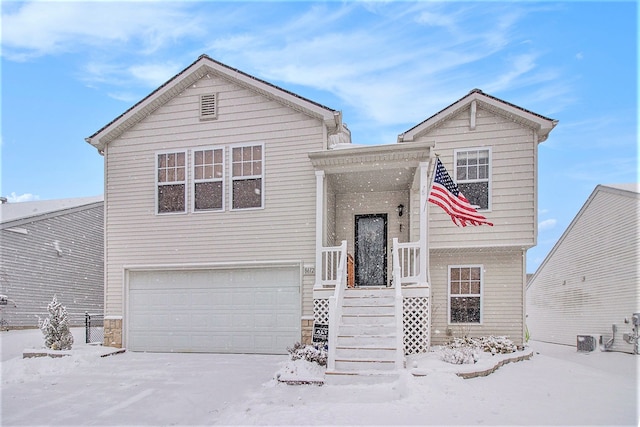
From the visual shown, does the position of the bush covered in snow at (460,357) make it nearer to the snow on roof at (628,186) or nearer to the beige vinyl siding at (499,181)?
the beige vinyl siding at (499,181)

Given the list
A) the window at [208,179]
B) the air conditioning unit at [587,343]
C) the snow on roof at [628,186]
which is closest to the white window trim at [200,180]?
the window at [208,179]

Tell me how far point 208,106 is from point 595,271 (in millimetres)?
14631

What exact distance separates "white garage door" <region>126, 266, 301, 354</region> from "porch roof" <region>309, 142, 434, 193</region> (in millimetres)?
2610

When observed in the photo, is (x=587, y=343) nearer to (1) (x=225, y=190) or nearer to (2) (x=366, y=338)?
(2) (x=366, y=338)

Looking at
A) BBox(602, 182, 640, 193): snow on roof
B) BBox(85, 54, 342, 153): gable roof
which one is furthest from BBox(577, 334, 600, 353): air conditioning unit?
BBox(85, 54, 342, 153): gable roof

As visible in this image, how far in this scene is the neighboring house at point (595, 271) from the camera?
597 inches

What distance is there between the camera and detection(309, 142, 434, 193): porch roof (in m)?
10.2

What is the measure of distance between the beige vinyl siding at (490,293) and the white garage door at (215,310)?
12.1ft

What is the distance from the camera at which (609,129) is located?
15.1 meters

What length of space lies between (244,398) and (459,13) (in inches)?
310

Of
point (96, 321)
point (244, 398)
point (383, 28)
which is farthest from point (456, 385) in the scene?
point (96, 321)

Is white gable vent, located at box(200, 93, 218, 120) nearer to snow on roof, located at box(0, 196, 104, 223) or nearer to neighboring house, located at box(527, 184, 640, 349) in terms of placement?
snow on roof, located at box(0, 196, 104, 223)

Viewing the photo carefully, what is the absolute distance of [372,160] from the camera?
10445 millimetres

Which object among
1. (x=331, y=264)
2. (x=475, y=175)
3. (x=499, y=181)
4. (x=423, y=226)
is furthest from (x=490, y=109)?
(x=331, y=264)
